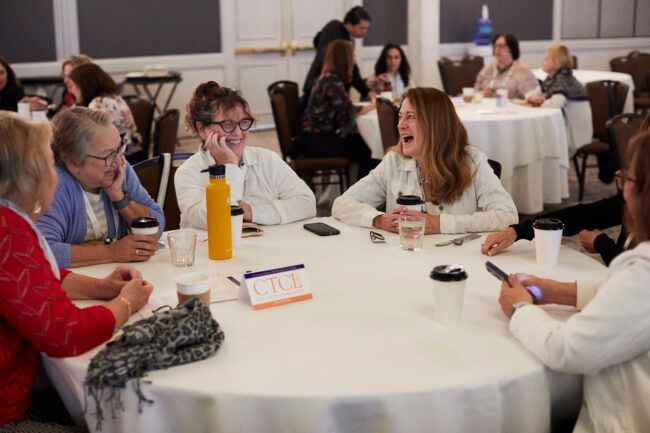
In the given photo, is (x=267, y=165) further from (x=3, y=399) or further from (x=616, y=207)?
(x=3, y=399)

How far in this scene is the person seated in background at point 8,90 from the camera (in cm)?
632

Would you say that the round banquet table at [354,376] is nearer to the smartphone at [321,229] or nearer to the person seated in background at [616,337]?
the person seated in background at [616,337]

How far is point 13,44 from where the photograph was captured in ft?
28.8

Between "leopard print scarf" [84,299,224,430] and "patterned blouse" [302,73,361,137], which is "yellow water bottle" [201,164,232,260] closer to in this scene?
"leopard print scarf" [84,299,224,430]

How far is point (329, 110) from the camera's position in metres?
5.96

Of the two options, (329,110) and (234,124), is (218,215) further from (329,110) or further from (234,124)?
(329,110)

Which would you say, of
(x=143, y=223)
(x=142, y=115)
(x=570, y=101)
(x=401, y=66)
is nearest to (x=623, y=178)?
(x=143, y=223)

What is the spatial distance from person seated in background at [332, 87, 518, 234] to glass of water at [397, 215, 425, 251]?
0.22 m

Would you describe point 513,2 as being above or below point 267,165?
above

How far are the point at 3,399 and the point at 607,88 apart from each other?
596 centimetres

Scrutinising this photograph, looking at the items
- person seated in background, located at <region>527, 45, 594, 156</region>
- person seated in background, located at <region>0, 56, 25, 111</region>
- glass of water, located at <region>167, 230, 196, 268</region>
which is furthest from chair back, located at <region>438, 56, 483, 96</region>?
glass of water, located at <region>167, 230, 196, 268</region>

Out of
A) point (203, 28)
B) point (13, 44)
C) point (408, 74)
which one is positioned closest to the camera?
point (408, 74)

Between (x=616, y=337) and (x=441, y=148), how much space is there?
1369mm

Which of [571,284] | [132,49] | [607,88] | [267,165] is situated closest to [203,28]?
[132,49]
